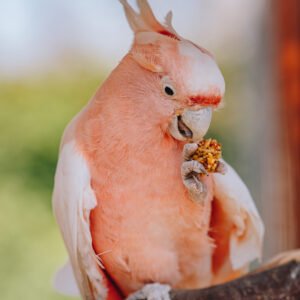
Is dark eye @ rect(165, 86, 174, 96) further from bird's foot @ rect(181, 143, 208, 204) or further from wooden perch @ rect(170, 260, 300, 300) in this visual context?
wooden perch @ rect(170, 260, 300, 300)

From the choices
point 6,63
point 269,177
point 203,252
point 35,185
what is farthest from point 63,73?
point 269,177

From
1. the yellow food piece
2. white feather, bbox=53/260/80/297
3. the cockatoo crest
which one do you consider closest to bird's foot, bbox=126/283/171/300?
white feather, bbox=53/260/80/297

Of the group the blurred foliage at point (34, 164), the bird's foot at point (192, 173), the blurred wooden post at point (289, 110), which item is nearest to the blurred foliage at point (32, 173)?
the blurred foliage at point (34, 164)

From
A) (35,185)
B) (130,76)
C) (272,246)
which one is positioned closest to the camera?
(130,76)

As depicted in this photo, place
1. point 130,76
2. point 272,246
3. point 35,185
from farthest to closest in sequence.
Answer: point 272,246 < point 35,185 < point 130,76

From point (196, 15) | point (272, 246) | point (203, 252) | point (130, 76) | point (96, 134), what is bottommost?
point (272, 246)

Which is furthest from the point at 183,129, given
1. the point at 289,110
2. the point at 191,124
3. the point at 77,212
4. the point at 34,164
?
the point at 289,110

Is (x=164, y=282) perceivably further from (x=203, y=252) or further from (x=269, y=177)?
(x=269, y=177)
